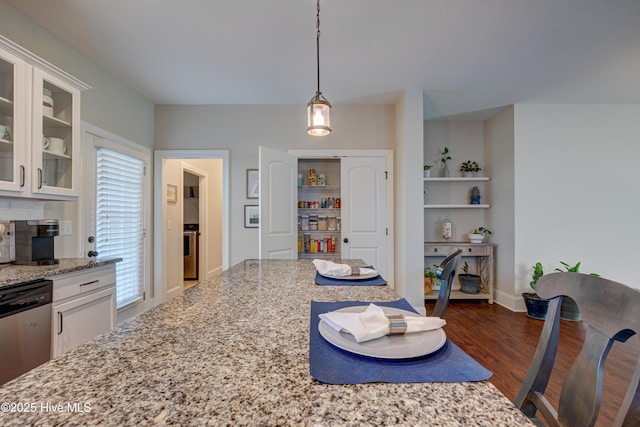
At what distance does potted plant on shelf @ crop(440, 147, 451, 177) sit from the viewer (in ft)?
13.9

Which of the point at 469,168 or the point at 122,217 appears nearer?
the point at 122,217

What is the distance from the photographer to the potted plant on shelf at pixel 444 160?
4.23 meters

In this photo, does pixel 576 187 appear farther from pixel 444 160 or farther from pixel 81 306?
pixel 81 306

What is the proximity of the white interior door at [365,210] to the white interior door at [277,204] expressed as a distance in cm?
64

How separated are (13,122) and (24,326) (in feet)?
3.98

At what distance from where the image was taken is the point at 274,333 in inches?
30.4

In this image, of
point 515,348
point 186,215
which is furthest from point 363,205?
point 186,215

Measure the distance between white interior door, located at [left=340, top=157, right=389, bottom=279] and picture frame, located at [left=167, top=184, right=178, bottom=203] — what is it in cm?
242

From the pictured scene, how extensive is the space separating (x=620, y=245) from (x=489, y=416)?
472cm

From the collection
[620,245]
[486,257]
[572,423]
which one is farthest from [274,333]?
[620,245]

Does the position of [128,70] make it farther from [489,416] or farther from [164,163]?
[489,416]

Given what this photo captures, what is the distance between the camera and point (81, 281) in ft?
6.48

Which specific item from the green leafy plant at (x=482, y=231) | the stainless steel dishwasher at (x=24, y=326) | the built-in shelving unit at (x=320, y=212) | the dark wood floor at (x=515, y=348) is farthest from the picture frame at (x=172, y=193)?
the green leafy plant at (x=482, y=231)

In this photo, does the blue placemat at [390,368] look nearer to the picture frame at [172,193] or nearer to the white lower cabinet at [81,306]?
the white lower cabinet at [81,306]
